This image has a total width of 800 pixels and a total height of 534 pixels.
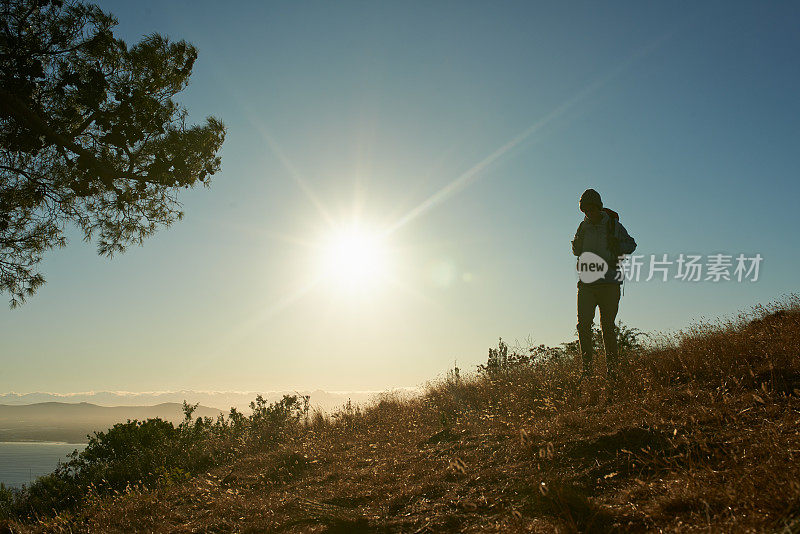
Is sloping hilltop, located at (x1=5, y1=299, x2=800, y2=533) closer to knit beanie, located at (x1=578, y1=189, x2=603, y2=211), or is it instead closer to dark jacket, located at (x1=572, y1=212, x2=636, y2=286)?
dark jacket, located at (x1=572, y1=212, x2=636, y2=286)

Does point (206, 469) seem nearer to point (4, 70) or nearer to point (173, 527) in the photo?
point (173, 527)

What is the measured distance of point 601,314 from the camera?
6000mm

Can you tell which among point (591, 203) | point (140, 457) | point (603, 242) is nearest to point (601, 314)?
point (603, 242)

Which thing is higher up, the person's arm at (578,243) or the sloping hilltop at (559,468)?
the person's arm at (578,243)

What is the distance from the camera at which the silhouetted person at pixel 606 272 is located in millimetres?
5914

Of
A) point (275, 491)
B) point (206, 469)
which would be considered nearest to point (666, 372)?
point (275, 491)

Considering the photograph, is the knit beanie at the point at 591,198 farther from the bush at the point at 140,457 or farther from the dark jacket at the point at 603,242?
the bush at the point at 140,457

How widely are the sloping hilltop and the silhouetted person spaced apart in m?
0.48

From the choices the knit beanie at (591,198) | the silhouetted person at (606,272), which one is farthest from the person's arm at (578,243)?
the knit beanie at (591,198)

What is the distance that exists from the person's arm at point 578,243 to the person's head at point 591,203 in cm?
23

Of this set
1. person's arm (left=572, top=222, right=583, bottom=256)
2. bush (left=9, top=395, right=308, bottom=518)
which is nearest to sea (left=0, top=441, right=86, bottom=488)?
bush (left=9, top=395, right=308, bottom=518)

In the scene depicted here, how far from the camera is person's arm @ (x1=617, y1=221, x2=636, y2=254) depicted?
5980 mm

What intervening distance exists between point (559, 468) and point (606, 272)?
328 centimetres

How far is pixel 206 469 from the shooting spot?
21.8ft
